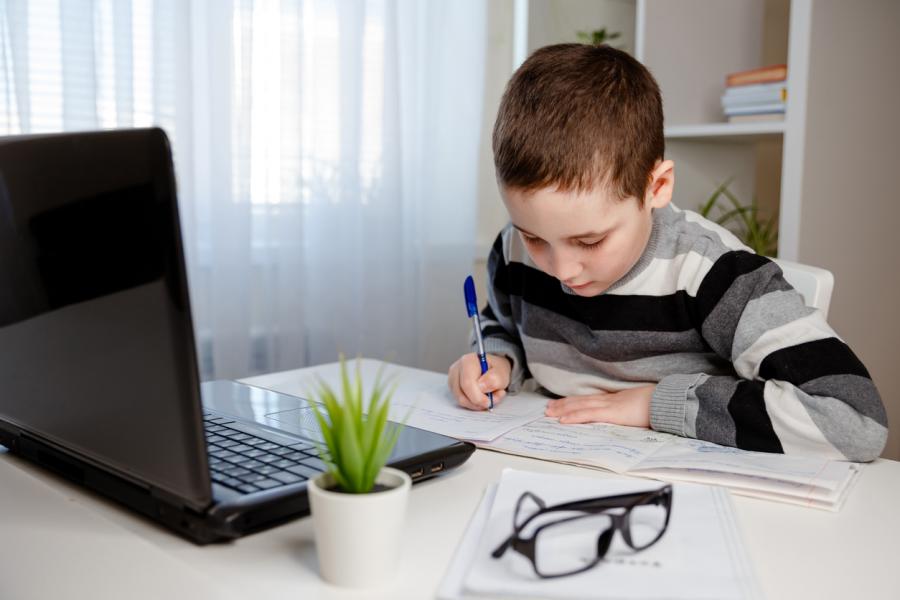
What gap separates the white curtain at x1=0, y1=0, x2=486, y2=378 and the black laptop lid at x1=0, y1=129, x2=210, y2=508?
1.19 m

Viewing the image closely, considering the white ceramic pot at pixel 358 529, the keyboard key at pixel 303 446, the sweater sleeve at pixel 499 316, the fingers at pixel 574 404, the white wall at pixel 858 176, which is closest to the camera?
the white ceramic pot at pixel 358 529

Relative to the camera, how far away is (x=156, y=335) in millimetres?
548

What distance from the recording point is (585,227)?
91cm

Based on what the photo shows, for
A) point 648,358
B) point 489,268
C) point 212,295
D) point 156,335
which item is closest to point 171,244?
point 156,335

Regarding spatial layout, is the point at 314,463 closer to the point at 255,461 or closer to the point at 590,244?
the point at 255,461

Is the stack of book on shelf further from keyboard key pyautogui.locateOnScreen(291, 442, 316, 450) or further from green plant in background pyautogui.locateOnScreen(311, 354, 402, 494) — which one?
green plant in background pyautogui.locateOnScreen(311, 354, 402, 494)

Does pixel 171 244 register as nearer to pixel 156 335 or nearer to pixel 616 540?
pixel 156 335

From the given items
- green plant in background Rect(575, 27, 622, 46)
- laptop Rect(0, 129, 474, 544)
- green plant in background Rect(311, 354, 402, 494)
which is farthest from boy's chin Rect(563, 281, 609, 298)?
green plant in background Rect(575, 27, 622, 46)

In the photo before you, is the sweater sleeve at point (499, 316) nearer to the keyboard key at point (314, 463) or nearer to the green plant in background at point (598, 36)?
the keyboard key at point (314, 463)

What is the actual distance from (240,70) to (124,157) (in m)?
1.54

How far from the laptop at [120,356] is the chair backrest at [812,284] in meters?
0.55

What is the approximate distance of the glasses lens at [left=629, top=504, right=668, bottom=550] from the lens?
59 cm

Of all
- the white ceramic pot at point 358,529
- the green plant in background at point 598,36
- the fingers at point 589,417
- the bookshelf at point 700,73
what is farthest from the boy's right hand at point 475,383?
the green plant in background at point 598,36

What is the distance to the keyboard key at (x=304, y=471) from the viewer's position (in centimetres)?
67
